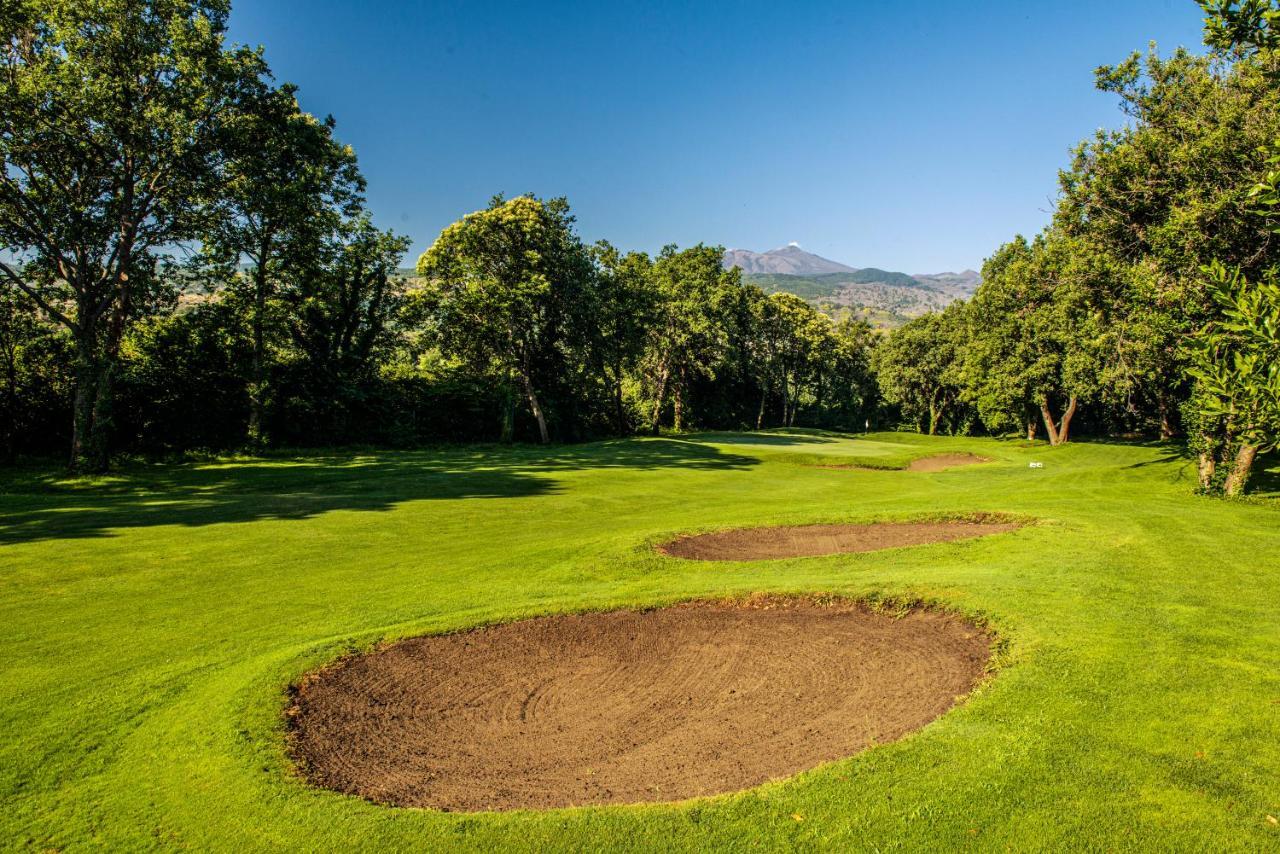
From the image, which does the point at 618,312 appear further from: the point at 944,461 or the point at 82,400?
the point at 82,400

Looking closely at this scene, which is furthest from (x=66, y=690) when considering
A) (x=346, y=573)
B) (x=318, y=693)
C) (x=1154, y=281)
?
(x=1154, y=281)

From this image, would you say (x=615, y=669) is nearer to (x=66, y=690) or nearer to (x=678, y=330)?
(x=66, y=690)

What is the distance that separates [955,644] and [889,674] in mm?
1248

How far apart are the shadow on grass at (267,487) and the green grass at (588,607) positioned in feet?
0.71

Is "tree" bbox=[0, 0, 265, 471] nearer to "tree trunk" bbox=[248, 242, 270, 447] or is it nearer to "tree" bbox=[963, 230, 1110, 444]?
"tree trunk" bbox=[248, 242, 270, 447]

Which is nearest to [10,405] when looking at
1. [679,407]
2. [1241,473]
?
[1241,473]

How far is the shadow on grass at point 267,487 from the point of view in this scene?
15297mm

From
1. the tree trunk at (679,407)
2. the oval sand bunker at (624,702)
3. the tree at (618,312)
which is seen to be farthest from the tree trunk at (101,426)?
the tree trunk at (679,407)

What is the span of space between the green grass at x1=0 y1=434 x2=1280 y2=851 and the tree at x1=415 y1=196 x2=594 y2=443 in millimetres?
22360

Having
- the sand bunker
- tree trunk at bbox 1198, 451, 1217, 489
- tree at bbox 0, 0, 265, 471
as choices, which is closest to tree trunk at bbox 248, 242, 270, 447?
tree at bbox 0, 0, 265, 471

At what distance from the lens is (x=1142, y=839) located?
14.7ft

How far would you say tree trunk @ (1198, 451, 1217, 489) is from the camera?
20.8m

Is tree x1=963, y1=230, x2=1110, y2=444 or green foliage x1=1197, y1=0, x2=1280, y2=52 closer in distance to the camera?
green foliage x1=1197, y1=0, x2=1280, y2=52

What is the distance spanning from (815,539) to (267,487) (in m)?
16.4
